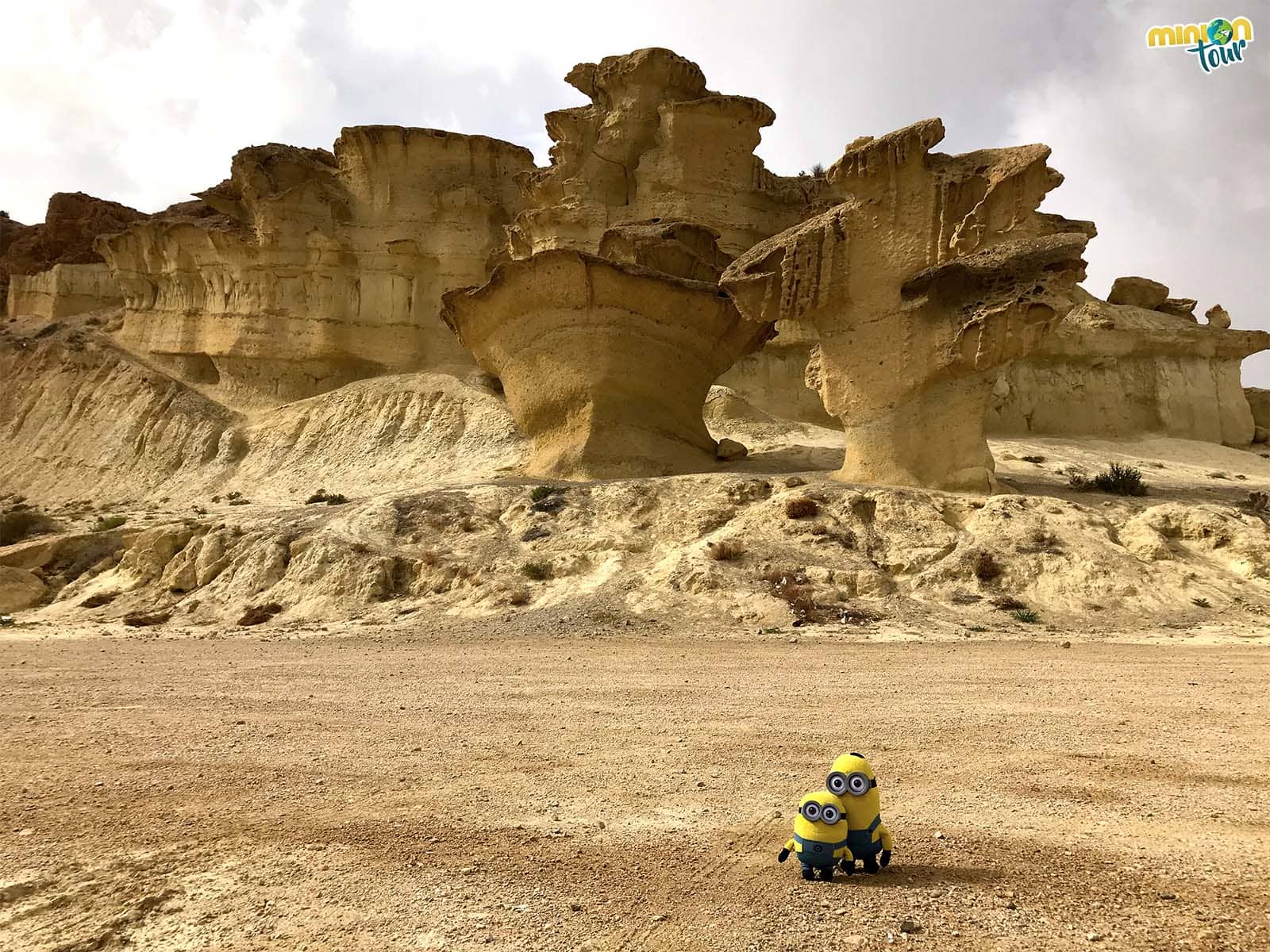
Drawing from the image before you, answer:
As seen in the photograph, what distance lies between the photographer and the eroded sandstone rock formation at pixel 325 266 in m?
28.9

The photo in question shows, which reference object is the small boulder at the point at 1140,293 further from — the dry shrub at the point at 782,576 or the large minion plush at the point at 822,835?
the large minion plush at the point at 822,835

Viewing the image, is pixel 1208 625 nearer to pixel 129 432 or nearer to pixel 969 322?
pixel 969 322

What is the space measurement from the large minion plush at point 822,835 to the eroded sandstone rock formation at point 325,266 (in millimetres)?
26700

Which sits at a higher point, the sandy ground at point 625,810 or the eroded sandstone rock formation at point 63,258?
the eroded sandstone rock formation at point 63,258

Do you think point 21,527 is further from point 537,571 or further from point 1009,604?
point 1009,604

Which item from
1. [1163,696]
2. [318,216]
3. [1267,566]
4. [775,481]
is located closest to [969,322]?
[775,481]

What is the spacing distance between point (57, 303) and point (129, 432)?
37.2 ft

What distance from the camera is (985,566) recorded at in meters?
11.5

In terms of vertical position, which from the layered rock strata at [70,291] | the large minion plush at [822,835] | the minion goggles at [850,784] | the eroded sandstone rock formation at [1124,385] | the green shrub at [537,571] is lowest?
the large minion plush at [822,835]

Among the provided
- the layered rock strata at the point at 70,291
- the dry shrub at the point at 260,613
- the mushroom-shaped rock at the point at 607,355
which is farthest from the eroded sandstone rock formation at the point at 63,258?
the dry shrub at the point at 260,613

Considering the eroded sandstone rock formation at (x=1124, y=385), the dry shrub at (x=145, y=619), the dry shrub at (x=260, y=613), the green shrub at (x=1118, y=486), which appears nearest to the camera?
the dry shrub at (x=260, y=613)

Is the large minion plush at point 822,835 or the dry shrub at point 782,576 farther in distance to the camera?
the dry shrub at point 782,576

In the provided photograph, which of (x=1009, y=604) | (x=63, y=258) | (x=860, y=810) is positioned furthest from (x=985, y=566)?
(x=63, y=258)

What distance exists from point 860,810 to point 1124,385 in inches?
1093
